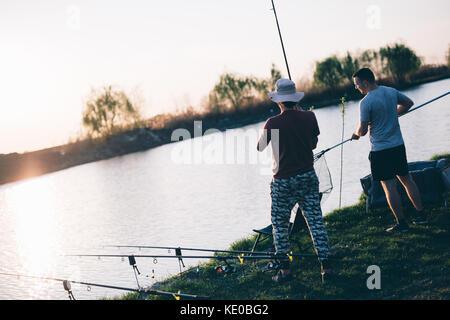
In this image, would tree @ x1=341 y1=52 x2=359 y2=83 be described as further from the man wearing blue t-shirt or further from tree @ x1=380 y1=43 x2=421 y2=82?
the man wearing blue t-shirt

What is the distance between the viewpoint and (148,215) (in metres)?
13.7

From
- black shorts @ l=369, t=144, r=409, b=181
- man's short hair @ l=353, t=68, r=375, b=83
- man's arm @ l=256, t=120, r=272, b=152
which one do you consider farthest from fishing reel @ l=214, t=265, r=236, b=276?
man's short hair @ l=353, t=68, r=375, b=83

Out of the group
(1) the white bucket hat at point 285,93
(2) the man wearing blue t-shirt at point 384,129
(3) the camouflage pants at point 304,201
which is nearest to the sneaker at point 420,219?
(2) the man wearing blue t-shirt at point 384,129

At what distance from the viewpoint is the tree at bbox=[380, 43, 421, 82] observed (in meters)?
57.6

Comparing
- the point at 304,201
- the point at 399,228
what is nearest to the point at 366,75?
the point at 304,201

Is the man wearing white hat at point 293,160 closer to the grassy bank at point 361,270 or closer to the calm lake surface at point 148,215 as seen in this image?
the grassy bank at point 361,270

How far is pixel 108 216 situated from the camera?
49.5 ft

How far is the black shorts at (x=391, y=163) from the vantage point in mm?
4668

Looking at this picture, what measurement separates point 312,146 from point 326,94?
57441mm

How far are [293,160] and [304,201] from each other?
1.46ft

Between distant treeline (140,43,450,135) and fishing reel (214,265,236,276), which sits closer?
fishing reel (214,265,236,276)

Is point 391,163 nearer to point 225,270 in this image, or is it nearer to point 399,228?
point 399,228
